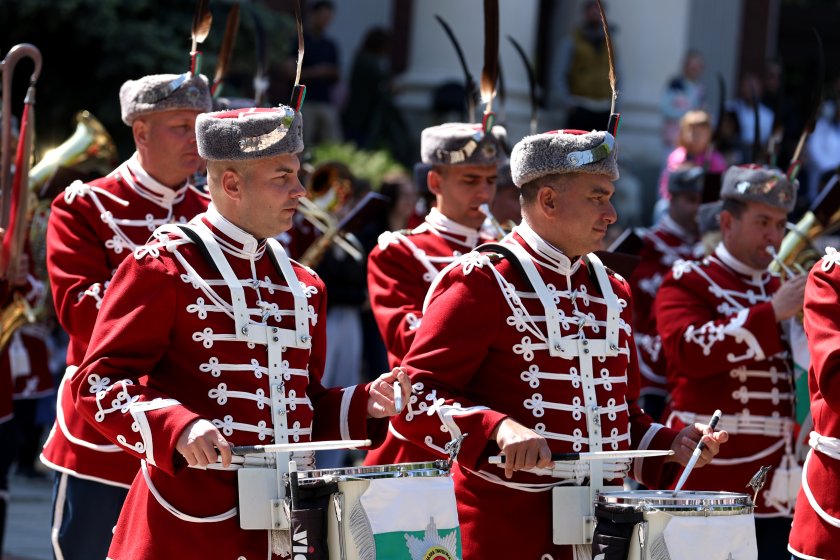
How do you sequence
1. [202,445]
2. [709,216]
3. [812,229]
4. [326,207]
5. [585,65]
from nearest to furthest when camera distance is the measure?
[202,445] → [812,229] → [709,216] → [326,207] → [585,65]

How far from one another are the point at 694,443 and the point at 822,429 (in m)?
0.63

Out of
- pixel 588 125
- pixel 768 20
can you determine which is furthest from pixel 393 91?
pixel 768 20

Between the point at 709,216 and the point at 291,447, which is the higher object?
the point at 709,216

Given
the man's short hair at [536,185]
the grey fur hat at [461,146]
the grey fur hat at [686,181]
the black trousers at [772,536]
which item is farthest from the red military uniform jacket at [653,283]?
the man's short hair at [536,185]

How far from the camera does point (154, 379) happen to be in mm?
4680

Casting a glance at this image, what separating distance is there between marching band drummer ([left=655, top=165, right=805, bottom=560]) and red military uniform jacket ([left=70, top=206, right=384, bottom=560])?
7.49 feet

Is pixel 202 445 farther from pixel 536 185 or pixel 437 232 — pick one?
pixel 437 232

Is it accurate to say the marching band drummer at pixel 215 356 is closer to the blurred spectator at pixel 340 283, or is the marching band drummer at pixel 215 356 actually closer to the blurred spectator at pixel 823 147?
the blurred spectator at pixel 340 283

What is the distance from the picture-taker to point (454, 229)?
6.91 m

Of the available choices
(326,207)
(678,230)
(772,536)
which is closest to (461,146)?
(772,536)

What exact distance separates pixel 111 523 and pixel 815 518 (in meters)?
2.40

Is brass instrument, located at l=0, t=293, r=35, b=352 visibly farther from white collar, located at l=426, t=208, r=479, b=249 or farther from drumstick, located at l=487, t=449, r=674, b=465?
drumstick, located at l=487, t=449, r=674, b=465

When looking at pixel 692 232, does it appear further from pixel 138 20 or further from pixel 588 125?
pixel 138 20

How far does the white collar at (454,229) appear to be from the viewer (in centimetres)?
690
